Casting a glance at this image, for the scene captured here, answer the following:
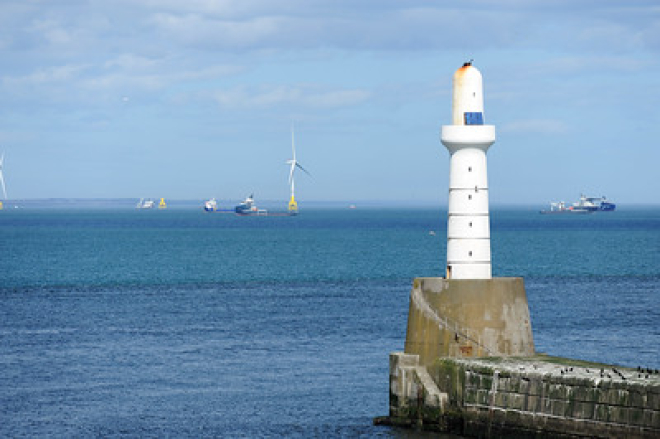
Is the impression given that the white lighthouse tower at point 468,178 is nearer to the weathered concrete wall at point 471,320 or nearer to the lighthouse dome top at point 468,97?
the lighthouse dome top at point 468,97

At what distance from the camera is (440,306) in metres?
38.7

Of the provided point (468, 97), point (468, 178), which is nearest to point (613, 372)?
point (468, 178)

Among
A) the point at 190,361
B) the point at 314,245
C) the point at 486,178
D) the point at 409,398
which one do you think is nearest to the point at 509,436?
the point at 409,398

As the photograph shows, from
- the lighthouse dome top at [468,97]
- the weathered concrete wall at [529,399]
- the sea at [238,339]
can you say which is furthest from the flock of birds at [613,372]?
the lighthouse dome top at [468,97]

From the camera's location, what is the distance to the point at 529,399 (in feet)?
111

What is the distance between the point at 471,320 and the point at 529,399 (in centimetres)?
511

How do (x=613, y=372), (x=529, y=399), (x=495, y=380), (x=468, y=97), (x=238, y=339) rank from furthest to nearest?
(x=238, y=339)
(x=468, y=97)
(x=495, y=380)
(x=529, y=399)
(x=613, y=372)

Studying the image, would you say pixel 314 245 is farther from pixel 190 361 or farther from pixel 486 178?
pixel 486 178

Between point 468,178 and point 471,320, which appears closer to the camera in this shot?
point 471,320

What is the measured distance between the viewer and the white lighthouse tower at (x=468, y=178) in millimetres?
39469

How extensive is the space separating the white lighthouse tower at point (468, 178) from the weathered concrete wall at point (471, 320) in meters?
1.10

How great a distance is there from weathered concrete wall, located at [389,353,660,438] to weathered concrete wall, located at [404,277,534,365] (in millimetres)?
737

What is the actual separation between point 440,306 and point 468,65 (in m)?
8.59

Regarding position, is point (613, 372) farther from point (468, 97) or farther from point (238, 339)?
point (238, 339)
